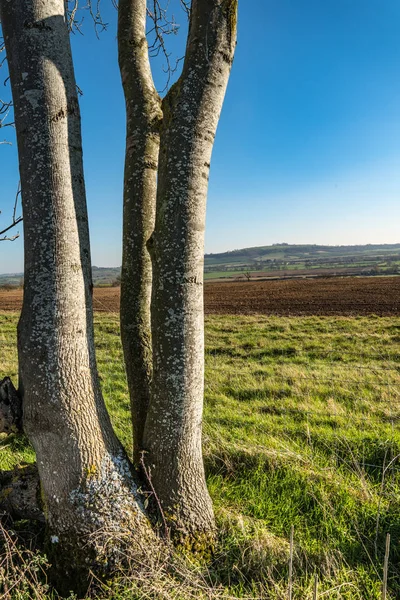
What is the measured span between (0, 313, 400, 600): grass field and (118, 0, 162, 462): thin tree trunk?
1.02 metres

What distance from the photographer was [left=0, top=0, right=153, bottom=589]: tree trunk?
2246 millimetres

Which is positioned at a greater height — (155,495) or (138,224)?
(138,224)

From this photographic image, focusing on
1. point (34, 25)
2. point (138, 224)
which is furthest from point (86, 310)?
point (34, 25)

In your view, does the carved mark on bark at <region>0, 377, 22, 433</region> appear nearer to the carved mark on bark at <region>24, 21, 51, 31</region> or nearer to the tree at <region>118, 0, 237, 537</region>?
the tree at <region>118, 0, 237, 537</region>

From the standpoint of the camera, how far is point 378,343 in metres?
11.2

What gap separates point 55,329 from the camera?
226cm

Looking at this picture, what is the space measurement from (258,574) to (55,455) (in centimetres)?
143

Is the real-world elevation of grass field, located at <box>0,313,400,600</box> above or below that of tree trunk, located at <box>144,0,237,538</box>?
below

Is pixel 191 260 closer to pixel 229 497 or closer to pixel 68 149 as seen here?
pixel 68 149

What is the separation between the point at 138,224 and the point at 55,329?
106cm

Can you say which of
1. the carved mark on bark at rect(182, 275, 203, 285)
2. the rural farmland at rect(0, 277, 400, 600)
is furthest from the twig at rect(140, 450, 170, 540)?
the carved mark on bark at rect(182, 275, 203, 285)

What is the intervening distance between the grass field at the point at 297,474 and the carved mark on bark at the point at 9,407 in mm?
913

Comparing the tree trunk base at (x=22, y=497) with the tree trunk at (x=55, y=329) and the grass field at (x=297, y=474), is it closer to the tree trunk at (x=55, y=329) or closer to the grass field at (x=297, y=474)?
the tree trunk at (x=55, y=329)

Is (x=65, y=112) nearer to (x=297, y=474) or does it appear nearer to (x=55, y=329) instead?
(x=55, y=329)
